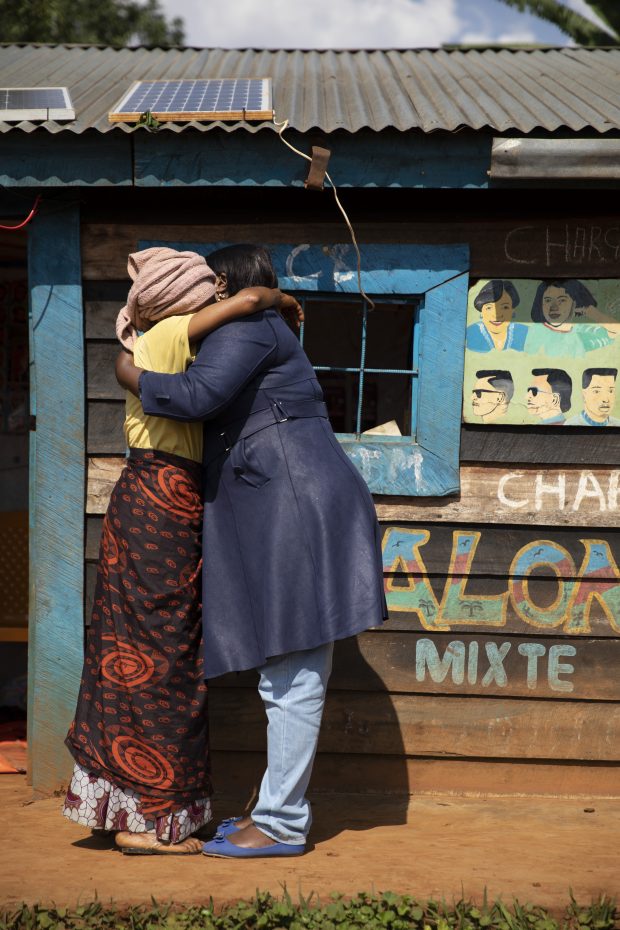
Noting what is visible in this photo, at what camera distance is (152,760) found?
3.20m

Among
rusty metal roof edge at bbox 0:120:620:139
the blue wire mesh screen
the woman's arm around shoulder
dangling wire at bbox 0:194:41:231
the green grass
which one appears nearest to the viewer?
the green grass

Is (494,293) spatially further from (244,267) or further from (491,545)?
(244,267)

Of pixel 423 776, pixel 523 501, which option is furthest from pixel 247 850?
pixel 523 501

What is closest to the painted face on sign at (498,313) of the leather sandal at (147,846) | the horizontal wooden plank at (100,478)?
the horizontal wooden plank at (100,478)

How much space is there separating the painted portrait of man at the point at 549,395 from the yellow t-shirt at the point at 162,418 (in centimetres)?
150

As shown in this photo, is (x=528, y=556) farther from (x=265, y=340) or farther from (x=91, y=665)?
(x=91, y=665)

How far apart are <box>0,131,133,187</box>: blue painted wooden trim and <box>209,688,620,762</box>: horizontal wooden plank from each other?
7.39 feet

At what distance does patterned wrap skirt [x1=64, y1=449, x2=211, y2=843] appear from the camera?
3180mm

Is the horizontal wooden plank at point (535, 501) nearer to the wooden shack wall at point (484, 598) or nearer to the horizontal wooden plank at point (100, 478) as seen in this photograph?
the wooden shack wall at point (484, 598)

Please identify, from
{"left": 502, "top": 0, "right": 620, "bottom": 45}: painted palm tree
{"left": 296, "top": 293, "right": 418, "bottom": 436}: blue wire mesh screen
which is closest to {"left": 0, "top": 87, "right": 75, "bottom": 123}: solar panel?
{"left": 296, "top": 293, "right": 418, "bottom": 436}: blue wire mesh screen

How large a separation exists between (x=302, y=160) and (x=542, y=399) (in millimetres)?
1422

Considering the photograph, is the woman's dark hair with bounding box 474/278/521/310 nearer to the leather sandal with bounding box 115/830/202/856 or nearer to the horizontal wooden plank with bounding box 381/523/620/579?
the horizontal wooden plank with bounding box 381/523/620/579

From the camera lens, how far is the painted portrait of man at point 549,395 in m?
3.85

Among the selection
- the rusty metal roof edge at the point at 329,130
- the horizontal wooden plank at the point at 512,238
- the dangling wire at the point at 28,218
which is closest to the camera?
the rusty metal roof edge at the point at 329,130
